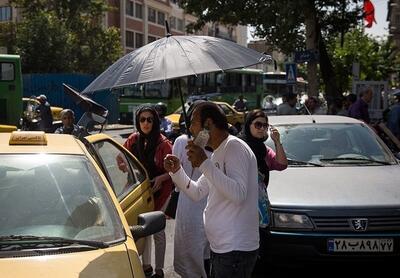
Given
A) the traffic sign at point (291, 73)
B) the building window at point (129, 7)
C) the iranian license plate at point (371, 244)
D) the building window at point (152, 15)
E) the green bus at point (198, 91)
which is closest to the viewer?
the iranian license plate at point (371, 244)

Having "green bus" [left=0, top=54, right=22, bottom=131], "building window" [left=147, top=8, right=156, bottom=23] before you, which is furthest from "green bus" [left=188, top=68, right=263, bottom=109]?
"building window" [left=147, top=8, right=156, bottom=23]

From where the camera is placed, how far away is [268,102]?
1294 inches

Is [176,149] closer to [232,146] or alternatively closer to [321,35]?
[232,146]

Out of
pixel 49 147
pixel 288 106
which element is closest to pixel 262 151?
pixel 49 147

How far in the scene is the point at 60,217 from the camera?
346 cm

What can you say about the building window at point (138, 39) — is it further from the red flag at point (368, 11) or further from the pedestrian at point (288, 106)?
the pedestrian at point (288, 106)

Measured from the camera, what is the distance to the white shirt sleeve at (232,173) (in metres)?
3.39

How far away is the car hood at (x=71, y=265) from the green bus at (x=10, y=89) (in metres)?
16.2

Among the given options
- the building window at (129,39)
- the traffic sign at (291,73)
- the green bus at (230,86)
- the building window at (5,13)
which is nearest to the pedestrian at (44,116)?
the traffic sign at (291,73)

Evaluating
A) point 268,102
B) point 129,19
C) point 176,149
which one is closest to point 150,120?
point 176,149

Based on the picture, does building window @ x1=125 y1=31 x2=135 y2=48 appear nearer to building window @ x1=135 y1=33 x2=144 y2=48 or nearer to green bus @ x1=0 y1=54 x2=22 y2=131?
building window @ x1=135 y1=33 x2=144 y2=48

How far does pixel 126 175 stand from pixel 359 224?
6.80ft

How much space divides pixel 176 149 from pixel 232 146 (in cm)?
142

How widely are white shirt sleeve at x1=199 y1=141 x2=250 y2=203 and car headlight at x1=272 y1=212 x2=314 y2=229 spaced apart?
2099 mm
